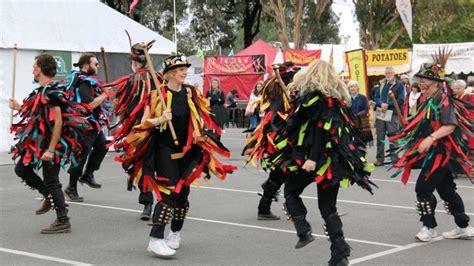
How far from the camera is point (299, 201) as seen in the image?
6465 millimetres

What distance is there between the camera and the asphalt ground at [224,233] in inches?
268

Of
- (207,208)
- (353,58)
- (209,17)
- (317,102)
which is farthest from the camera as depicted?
(209,17)

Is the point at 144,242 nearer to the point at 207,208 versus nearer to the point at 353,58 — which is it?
the point at 207,208

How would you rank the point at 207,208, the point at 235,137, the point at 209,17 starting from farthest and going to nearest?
the point at 209,17 < the point at 235,137 < the point at 207,208

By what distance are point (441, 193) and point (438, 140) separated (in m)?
0.57

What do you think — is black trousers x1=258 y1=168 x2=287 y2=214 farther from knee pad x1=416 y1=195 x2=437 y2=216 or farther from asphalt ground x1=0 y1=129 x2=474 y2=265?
knee pad x1=416 y1=195 x2=437 y2=216

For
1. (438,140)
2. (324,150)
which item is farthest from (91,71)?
(438,140)

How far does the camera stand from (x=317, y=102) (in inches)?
247

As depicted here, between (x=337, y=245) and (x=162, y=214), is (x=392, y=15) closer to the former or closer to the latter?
(x=162, y=214)

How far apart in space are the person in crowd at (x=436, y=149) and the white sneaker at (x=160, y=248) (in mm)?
Answer: 2592

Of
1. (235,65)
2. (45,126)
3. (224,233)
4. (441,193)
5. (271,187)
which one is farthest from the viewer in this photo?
(235,65)

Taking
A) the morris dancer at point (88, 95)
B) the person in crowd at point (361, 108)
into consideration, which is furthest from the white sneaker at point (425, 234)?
the person in crowd at point (361, 108)

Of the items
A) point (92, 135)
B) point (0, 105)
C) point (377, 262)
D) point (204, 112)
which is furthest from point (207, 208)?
point (0, 105)

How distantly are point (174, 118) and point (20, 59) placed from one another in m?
11.6
